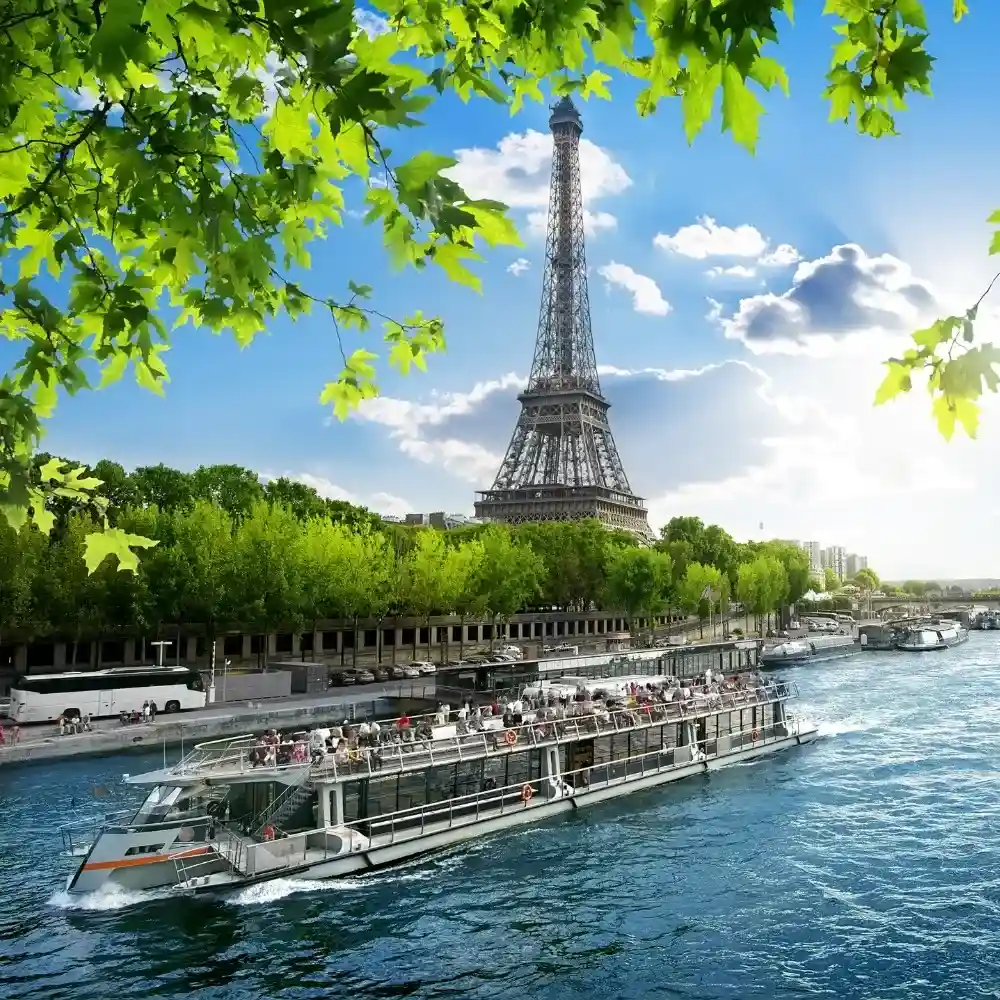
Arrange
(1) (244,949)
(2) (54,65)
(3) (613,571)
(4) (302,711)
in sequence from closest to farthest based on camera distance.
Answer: (2) (54,65)
(1) (244,949)
(4) (302,711)
(3) (613,571)

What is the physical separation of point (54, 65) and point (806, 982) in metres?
19.4

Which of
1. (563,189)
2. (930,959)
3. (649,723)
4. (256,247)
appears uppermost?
(563,189)

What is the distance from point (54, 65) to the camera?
4680 mm

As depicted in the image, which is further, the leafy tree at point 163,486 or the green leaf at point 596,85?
the leafy tree at point 163,486

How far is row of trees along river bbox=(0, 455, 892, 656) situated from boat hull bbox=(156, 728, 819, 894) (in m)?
13.9

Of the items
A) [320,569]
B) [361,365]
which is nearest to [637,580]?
[320,569]

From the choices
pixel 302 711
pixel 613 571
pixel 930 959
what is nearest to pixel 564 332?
pixel 613 571

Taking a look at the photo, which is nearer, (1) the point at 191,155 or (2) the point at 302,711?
(1) the point at 191,155

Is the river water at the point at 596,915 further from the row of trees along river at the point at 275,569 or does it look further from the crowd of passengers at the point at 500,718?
the row of trees along river at the point at 275,569

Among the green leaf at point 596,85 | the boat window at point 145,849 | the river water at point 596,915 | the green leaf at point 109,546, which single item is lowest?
the river water at point 596,915

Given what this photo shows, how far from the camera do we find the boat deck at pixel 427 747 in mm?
25938

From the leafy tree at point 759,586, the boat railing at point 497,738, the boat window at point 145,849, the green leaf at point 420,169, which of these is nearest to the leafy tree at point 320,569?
the boat railing at point 497,738

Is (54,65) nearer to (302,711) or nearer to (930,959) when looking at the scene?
(930,959)

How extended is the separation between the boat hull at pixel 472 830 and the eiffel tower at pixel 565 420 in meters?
87.8
